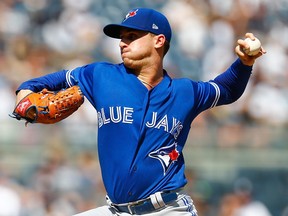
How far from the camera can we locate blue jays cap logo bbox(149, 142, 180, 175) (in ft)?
13.6

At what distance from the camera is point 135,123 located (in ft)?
13.5

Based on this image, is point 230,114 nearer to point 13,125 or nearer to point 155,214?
point 13,125

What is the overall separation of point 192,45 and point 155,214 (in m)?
5.54

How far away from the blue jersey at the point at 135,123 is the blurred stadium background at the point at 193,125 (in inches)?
149

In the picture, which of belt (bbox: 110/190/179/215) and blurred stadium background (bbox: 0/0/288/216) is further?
blurred stadium background (bbox: 0/0/288/216)

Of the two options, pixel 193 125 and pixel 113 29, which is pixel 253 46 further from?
pixel 193 125

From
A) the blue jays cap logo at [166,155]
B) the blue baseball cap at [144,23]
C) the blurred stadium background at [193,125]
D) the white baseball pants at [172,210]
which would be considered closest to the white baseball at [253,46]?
the blue baseball cap at [144,23]

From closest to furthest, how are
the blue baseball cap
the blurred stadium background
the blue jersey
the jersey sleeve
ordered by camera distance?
the blue jersey, the blue baseball cap, the jersey sleeve, the blurred stadium background

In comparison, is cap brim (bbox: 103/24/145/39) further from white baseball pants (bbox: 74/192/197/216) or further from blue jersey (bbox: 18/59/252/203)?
white baseball pants (bbox: 74/192/197/216)

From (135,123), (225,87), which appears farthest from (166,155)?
(225,87)

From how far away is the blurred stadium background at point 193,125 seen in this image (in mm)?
8047

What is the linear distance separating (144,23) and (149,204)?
3.35ft

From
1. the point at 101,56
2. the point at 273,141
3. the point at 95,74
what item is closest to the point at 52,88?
the point at 95,74

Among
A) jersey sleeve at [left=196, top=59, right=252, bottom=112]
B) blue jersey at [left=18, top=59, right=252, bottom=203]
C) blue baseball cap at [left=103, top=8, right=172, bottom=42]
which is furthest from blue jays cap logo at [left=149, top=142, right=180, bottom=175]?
blue baseball cap at [left=103, top=8, right=172, bottom=42]
